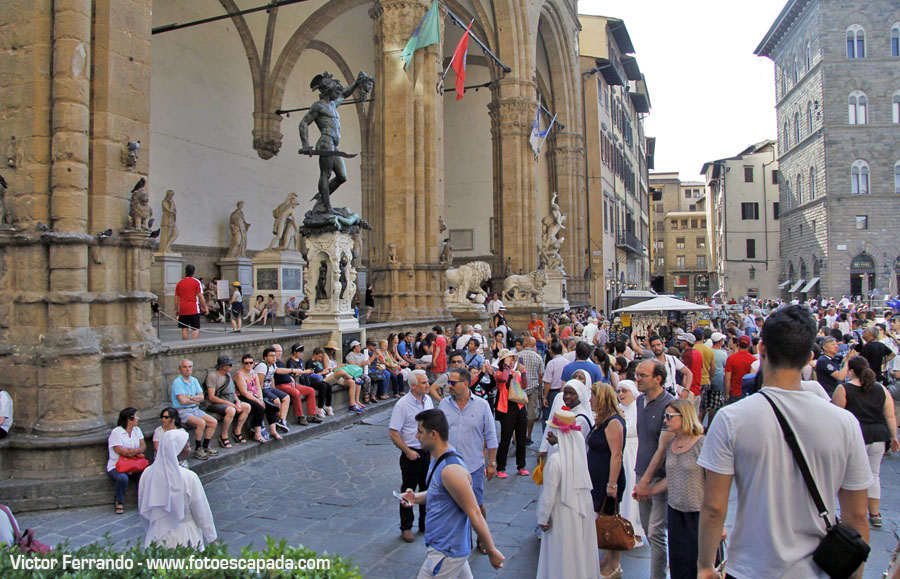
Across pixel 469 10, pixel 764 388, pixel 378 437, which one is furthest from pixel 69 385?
pixel 469 10

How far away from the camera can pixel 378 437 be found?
9.71 meters

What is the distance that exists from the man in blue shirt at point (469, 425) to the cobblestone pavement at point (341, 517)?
2.24 ft

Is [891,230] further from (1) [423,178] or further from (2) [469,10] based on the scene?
(1) [423,178]

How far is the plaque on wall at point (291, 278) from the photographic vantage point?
18312 millimetres

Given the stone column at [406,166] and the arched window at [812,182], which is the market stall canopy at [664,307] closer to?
the stone column at [406,166]

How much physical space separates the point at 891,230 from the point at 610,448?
1840 inches

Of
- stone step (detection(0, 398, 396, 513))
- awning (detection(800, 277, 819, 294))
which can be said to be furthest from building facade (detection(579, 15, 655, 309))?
stone step (detection(0, 398, 396, 513))

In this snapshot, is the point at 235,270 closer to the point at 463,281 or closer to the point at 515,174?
the point at 463,281

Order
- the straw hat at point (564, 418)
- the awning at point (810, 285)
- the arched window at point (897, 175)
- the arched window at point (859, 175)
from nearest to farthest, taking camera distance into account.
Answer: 1. the straw hat at point (564, 418)
2. the arched window at point (897, 175)
3. the arched window at point (859, 175)
4. the awning at point (810, 285)

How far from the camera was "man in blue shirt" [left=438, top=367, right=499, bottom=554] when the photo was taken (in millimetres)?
5449

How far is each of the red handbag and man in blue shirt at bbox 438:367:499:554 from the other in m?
3.28

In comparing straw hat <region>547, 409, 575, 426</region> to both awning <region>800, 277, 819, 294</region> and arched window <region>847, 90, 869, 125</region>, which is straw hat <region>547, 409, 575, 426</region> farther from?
arched window <region>847, 90, 869, 125</region>

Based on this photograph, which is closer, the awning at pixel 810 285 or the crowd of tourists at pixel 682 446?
the crowd of tourists at pixel 682 446

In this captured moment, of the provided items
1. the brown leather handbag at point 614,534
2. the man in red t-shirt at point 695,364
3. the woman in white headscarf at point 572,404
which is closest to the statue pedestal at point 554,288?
the man in red t-shirt at point 695,364
